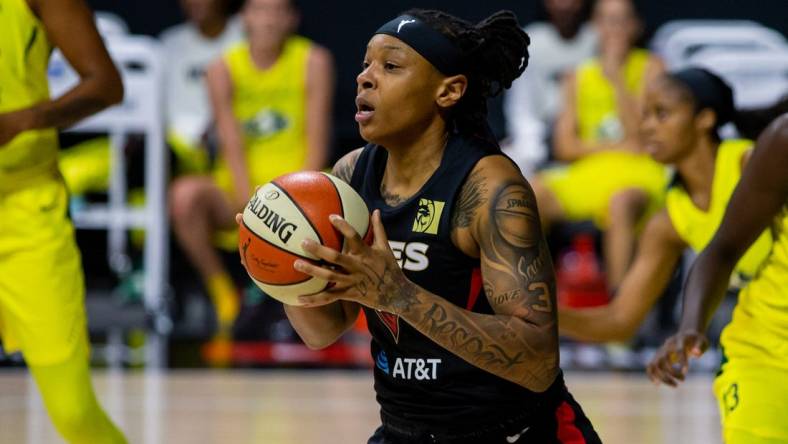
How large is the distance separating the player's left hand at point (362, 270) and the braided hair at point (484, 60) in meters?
0.51

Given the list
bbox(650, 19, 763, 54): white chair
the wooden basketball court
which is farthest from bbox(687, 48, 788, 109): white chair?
the wooden basketball court

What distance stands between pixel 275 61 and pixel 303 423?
285 centimetres

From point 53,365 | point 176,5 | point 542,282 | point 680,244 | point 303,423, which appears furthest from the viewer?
point 176,5

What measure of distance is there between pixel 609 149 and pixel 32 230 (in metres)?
4.65

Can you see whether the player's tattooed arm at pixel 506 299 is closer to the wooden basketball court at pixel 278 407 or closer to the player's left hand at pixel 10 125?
the player's left hand at pixel 10 125

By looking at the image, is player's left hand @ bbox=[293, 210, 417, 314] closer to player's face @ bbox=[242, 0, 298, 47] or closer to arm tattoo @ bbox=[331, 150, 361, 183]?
arm tattoo @ bbox=[331, 150, 361, 183]

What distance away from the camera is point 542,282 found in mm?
2621

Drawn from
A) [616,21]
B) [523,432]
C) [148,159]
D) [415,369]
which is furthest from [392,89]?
[148,159]

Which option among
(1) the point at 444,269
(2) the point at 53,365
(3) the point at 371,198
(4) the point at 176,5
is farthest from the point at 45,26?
(4) the point at 176,5

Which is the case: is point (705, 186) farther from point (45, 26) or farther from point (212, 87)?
point (212, 87)

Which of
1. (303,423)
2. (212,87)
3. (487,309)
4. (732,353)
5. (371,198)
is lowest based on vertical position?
(303,423)

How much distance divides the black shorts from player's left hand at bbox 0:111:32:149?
1.36 metres

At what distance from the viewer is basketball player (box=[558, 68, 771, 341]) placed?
11.8 feet

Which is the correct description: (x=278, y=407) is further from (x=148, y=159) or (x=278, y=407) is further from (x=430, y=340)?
(x=430, y=340)
